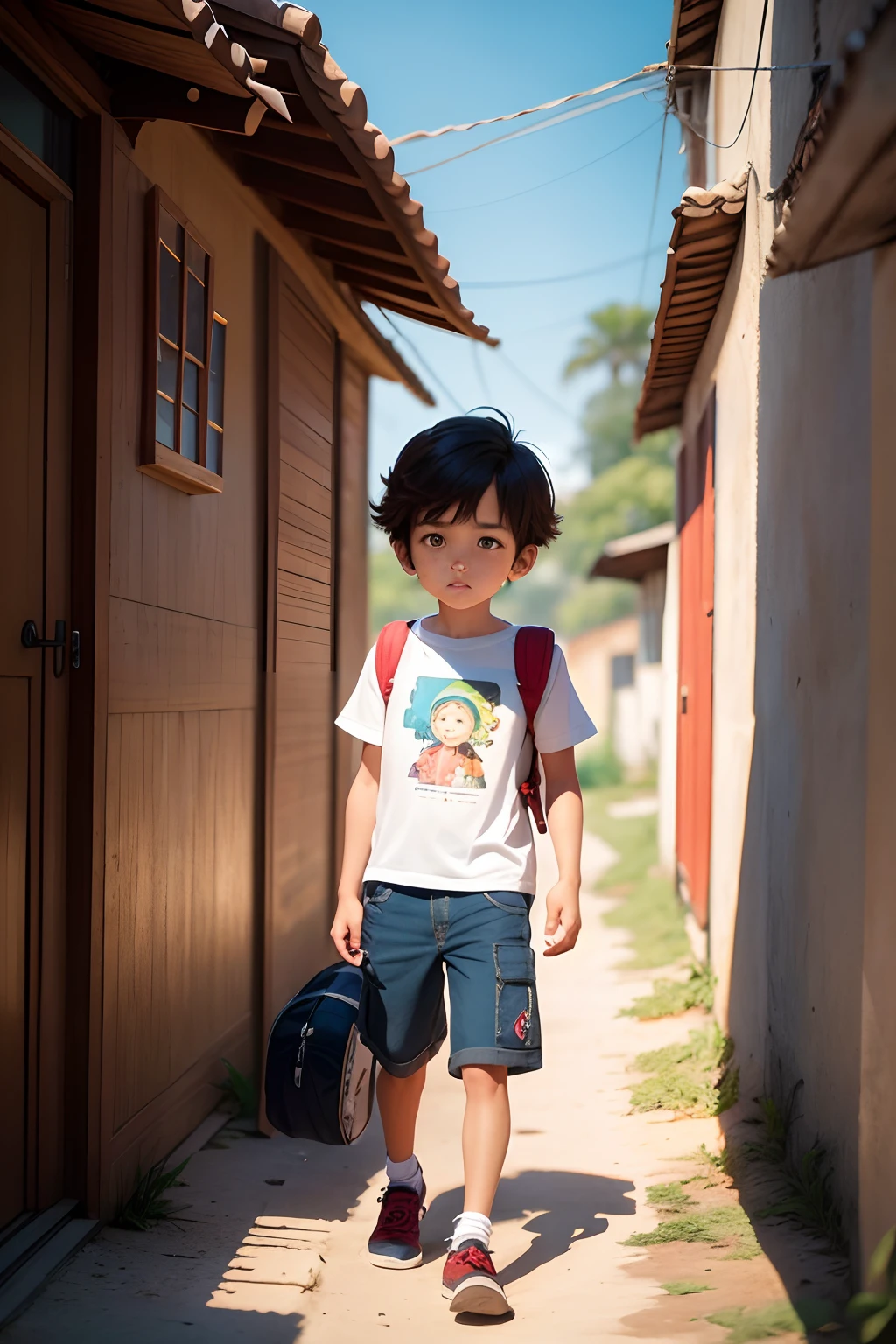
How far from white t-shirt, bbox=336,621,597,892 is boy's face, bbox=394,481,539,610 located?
0.45ft

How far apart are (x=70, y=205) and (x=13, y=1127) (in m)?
2.26

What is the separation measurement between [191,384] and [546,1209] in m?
2.78

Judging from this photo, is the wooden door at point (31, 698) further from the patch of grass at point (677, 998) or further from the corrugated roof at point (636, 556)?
the corrugated roof at point (636, 556)

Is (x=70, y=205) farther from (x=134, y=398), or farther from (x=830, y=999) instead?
(x=830, y=999)

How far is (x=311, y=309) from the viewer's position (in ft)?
19.7

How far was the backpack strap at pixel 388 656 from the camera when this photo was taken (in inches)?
126

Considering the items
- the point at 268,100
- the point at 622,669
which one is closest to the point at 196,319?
the point at 268,100

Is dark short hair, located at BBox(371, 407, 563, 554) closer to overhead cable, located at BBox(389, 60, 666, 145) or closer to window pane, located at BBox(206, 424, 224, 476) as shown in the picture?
window pane, located at BBox(206, 424, 224, 476)

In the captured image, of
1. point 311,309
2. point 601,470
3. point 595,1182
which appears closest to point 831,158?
point 595,1182

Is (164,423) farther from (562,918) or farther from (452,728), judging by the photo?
(562,918)


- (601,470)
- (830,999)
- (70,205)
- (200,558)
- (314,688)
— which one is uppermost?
(601,470)

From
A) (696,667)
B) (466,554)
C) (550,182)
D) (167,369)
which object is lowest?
(696,667)

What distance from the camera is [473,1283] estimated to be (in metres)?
2.74

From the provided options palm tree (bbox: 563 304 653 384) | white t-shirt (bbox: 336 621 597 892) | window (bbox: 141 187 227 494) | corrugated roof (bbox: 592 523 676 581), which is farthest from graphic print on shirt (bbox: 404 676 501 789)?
palm tree (bbox: 563 304 653 384)
